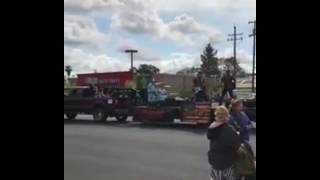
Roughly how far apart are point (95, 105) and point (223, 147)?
914 cm

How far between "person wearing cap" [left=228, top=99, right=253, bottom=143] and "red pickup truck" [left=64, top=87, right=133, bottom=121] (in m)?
7.80

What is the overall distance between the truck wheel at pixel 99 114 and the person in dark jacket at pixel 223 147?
8560 millimetres

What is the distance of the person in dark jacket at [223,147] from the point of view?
360 cm

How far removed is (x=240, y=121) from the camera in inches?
152

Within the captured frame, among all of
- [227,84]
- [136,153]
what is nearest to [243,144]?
[136,153]

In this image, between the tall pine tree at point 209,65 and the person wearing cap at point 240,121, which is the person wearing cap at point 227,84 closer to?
the tall pine tree at point 209,65

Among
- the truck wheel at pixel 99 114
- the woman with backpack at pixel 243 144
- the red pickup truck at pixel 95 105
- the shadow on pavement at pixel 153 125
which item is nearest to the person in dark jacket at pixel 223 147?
the woman with backpack at pixel 243 144

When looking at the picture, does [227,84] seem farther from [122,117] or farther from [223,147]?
[122,117]

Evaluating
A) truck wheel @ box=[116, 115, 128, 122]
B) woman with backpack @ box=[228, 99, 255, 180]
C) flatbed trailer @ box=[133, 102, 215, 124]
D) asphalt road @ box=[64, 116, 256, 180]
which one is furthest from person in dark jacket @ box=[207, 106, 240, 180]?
truck wheel @ box=[116, 115, 128, 122]
